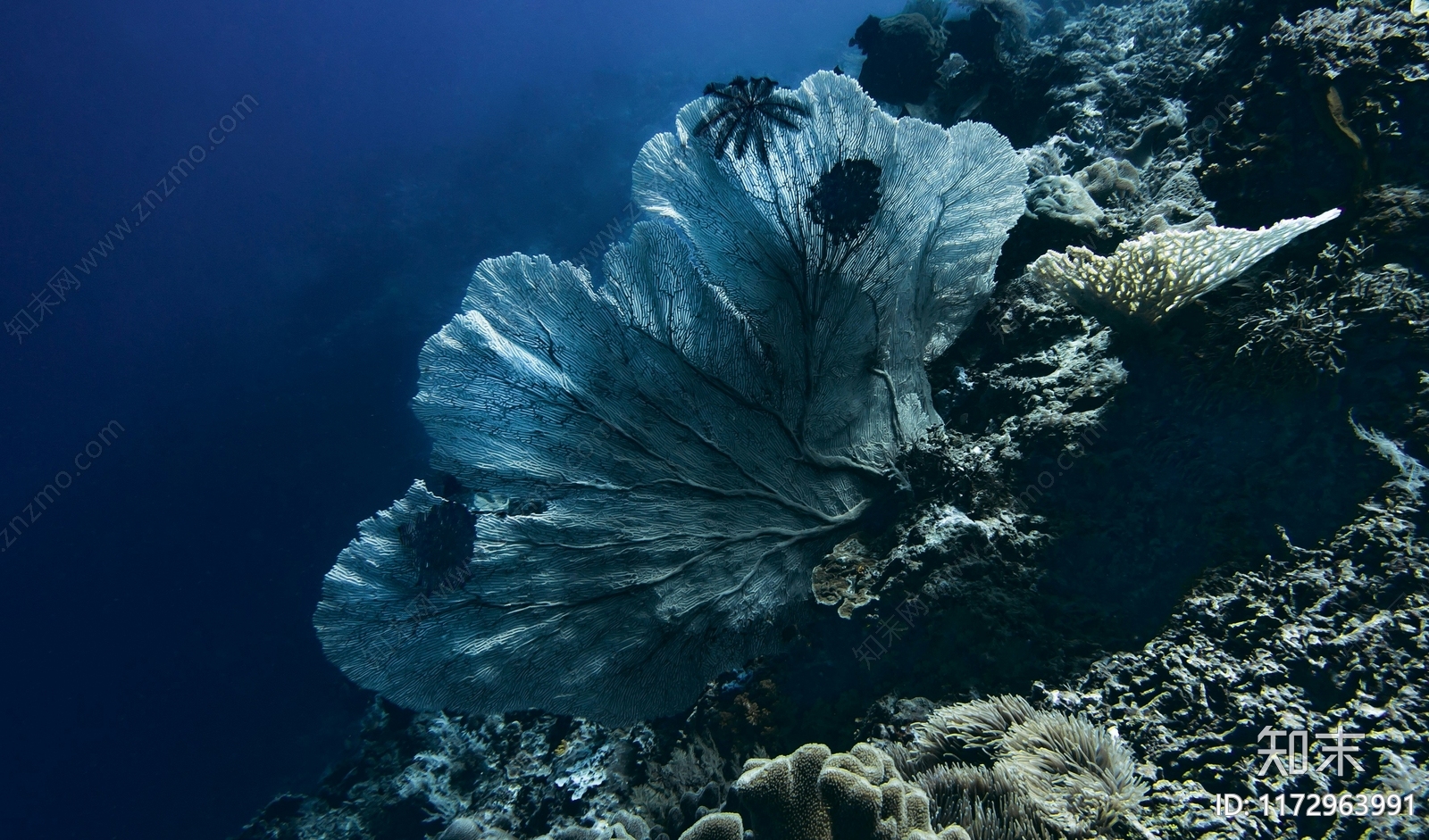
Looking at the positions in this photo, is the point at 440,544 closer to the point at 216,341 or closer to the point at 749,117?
the point at 749,117

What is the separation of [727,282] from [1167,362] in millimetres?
2299

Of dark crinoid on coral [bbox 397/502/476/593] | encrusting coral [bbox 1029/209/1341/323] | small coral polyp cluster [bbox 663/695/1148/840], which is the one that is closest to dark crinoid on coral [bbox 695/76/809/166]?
encrusting coral [bbox 1029/209/1341/323]

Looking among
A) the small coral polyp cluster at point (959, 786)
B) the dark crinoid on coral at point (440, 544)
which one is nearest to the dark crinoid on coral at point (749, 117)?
Result: the dark crinoid on coral at point (440, 544)

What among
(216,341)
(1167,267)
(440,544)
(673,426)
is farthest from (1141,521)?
(216,341)

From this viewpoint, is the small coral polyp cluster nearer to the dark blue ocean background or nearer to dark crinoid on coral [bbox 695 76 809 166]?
dark crinoid on coral [bbox 695 76 809 166]

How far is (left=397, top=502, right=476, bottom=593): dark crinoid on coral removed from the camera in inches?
144

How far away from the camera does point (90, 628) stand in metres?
21.4

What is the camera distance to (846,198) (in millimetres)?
3250

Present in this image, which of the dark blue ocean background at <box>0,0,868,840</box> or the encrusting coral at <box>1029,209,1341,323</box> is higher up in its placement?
the dark blue ocean background at <box>0,0,868,840</box>

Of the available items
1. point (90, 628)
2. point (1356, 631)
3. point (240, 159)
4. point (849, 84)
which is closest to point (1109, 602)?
point (1356, 631)

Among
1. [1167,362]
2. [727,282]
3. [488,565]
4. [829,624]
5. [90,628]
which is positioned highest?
[90,628]

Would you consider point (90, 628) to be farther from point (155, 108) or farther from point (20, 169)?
point (155, 108)

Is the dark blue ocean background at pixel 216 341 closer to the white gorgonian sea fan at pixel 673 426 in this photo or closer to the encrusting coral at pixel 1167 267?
the white gorgonian sea fan at pixel 673 426

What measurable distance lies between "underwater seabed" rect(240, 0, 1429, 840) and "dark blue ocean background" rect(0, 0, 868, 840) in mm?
15576
